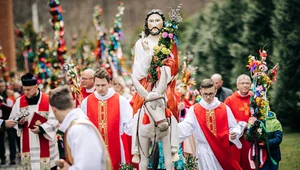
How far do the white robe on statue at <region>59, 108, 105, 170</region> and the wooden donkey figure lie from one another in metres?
2.37

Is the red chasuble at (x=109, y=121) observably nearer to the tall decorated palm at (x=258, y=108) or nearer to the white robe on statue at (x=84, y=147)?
the tall decorated palm at (x=258, y=108)

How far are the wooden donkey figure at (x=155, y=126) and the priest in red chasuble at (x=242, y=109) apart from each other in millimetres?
2534

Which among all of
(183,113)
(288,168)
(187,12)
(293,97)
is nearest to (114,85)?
(183,113)

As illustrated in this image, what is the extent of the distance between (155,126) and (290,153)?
19.8 ft

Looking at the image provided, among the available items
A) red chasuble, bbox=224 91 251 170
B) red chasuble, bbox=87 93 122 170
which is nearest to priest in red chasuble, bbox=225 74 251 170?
red chasuble, bbox=224 91 251 170

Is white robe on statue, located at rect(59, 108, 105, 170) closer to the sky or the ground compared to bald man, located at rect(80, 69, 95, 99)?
closer to the ground

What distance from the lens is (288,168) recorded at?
12148 millimetres

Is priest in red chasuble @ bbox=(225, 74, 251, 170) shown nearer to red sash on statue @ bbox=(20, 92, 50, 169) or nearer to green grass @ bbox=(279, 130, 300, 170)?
green grass @ bbox=(279, 130, 300, 170)

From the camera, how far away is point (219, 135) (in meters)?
10.1

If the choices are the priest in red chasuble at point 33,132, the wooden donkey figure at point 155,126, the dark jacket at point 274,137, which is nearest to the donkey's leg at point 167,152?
the wooden donkey figure at point 155,126

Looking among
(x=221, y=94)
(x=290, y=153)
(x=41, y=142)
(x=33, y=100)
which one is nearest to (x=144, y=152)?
(x=41, y=142)

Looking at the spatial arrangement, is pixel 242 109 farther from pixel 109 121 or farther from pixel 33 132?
pixel 33 132

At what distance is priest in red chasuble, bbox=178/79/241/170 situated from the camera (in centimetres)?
1002

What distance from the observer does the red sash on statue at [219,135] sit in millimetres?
10016
